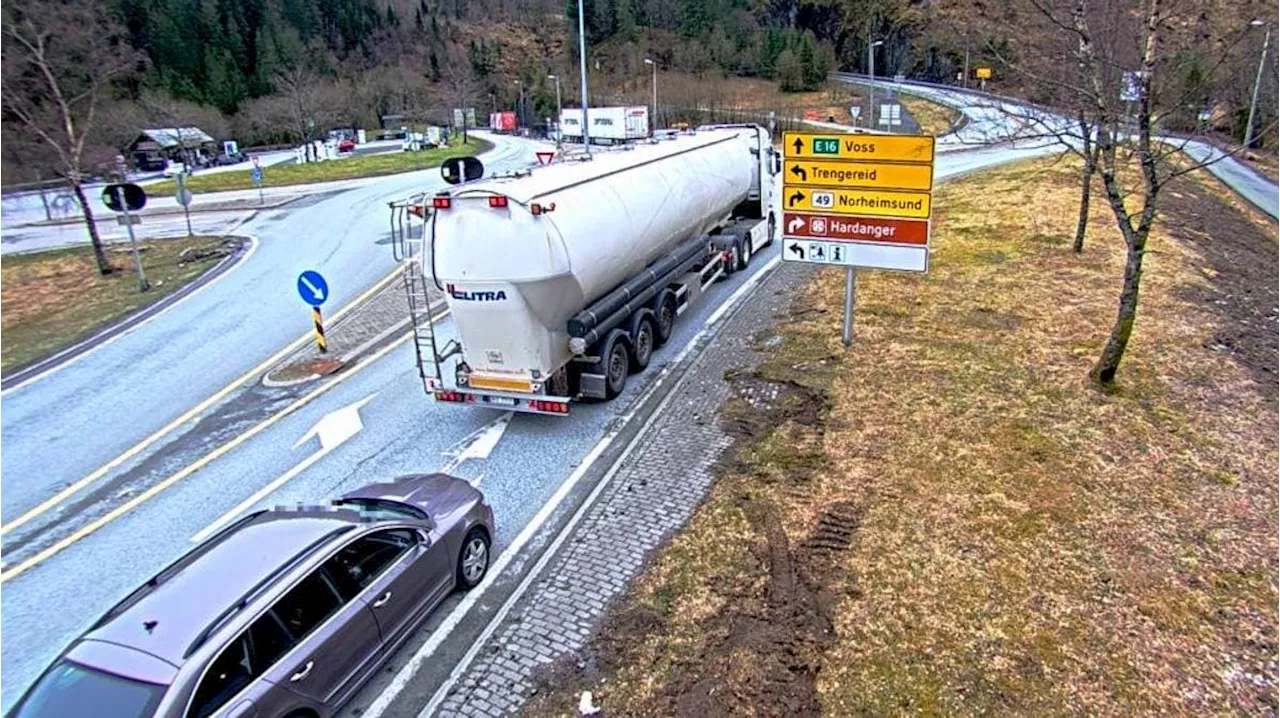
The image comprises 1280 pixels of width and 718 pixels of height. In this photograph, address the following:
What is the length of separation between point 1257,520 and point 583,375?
795 centimetres

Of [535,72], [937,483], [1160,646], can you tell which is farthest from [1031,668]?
[535,72]

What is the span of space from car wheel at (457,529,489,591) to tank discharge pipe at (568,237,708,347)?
3586mm

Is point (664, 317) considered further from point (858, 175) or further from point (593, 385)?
point (858, 175)

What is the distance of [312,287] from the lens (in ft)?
40.8

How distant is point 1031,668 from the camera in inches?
223

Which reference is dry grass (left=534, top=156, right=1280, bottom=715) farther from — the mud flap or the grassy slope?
the grassy slope

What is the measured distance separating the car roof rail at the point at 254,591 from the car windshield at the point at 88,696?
30cm

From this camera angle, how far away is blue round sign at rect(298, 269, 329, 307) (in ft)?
40.5

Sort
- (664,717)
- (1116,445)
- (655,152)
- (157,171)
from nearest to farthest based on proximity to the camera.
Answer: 1. (664,717)
2. (1116,445)
3. (655,152)
4. (157,171)

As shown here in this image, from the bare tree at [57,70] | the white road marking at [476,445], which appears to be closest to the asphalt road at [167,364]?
the white road marking at [476,445]

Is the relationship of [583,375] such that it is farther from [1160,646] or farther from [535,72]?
[535,72]

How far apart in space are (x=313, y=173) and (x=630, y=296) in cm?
4230

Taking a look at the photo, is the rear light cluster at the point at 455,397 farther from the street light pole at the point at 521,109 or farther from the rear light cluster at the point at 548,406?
the street light pole at the point at 521,109

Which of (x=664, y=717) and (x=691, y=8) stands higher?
(x=691, y=8)
